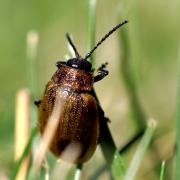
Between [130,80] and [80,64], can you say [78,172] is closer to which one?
[80,64]

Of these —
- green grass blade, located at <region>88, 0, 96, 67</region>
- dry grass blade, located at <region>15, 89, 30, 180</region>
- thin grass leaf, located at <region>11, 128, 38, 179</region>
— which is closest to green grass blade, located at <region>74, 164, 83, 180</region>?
thin grass leaf, located at <region>11, 128, 38, 179</region>

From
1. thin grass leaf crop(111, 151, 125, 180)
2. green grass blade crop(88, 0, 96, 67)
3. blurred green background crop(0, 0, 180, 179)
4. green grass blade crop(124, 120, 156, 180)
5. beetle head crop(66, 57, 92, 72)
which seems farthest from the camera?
blurred green background crop(0, 0, 180, 179)

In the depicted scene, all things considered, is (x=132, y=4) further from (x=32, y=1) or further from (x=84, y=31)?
(x=32, y=1)

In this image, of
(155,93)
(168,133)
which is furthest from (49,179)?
(155,93)

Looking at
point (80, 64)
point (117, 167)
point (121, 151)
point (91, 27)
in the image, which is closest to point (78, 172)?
point (117, 167)

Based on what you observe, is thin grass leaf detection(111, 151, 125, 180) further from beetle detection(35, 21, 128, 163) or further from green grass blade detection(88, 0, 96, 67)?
green grass blade detection(88, 0, 96, 67)

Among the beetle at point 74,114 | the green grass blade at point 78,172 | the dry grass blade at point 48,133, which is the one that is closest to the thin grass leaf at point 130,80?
the beetle at point 74,114
